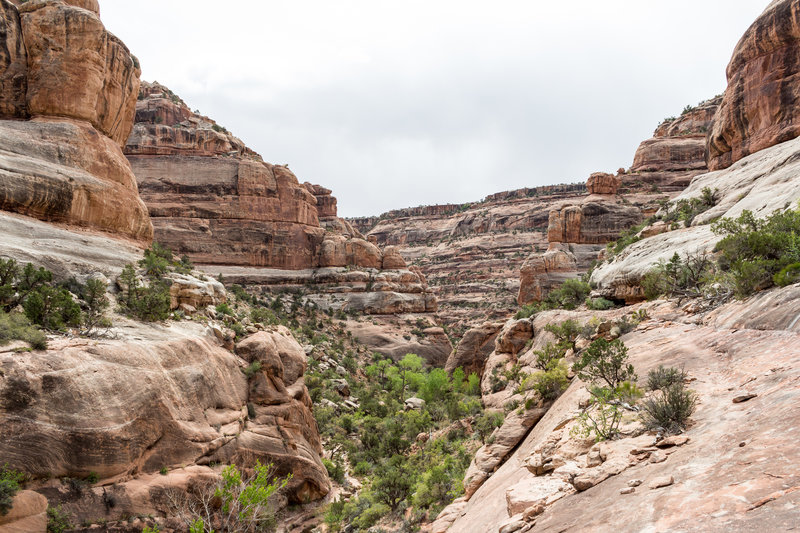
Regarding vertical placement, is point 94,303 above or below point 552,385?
above

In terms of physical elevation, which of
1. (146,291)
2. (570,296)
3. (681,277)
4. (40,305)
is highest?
(681,277)

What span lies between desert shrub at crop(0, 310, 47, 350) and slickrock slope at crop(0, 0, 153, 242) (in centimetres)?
811

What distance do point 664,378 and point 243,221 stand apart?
54184mm

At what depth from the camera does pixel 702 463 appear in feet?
16.9

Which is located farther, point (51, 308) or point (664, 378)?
point (51, 308)

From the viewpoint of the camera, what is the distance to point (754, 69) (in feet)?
90.8

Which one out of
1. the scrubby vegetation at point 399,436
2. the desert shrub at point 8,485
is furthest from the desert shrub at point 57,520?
the scrubby vegetation at point 399,436

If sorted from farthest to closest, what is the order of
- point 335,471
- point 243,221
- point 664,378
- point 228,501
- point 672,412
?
point 243,221, point 335,471, point 228,501, point 664,378, point 672,412

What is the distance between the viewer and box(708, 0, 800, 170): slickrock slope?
83.8 feet

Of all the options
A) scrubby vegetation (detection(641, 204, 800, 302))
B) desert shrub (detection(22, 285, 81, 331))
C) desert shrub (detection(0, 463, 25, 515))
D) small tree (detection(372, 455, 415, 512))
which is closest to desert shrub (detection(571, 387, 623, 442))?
scrubby vegetation (detection(641, 204, 800, 302))

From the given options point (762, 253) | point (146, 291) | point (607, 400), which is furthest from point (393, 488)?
point (762, 253)

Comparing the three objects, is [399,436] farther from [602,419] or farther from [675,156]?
[675,156]

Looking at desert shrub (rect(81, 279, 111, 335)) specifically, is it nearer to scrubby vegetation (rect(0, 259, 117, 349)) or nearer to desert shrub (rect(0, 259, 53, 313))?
scrubby vegetation (rect(0, 259, 117, 349))

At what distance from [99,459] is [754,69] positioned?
4030 centimetres
